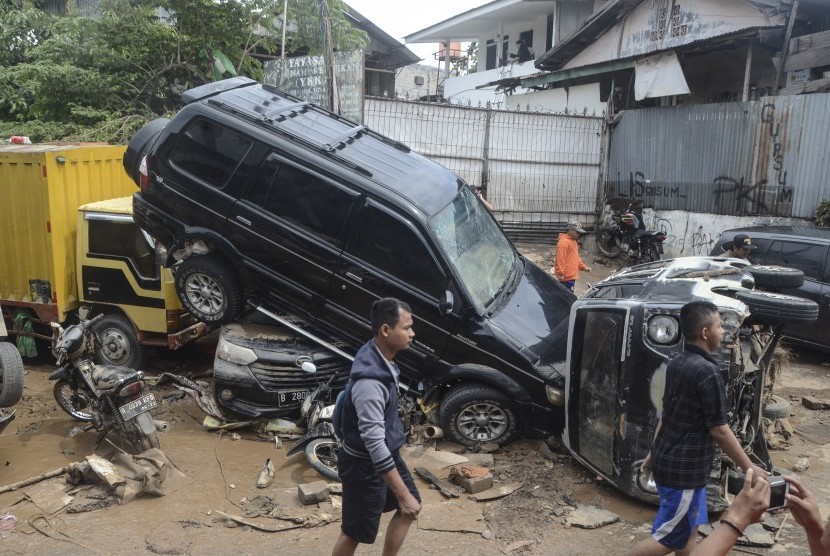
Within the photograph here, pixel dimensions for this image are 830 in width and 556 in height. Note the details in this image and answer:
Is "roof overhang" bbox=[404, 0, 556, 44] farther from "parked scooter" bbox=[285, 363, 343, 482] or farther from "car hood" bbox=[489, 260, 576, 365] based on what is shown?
"parked scooter" bbox=[285, 363, 343, 482]

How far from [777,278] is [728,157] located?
804 cm

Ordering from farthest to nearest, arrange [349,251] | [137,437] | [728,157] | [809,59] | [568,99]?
[568,99], [728,157], [809,59], [349,251], [137,437]

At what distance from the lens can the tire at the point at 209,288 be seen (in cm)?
648

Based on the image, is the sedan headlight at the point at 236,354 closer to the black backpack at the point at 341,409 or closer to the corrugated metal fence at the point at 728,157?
the black backpack at the point at 341,409

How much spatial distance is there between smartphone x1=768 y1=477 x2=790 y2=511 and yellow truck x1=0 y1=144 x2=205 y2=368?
6.39 m

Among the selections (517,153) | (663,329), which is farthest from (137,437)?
(517,153)

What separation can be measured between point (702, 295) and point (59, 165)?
6.83 meters

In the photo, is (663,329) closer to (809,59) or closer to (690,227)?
(690,227)

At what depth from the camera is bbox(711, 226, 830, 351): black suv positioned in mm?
8070

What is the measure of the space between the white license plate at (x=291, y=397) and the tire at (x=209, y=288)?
3.10 ft

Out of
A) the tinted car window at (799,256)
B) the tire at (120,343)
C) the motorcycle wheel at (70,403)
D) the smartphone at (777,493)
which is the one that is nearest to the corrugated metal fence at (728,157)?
the tinted car window at (799,256)

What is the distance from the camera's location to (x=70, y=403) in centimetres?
653

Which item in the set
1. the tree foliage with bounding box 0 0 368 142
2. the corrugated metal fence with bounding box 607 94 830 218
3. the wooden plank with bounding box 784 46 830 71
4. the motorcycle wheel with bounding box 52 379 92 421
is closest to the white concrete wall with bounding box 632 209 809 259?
the corrugated metal fence with bounding box 607 94 830 218

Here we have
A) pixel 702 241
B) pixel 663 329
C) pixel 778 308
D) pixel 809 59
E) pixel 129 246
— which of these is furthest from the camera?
pixel 702 241
